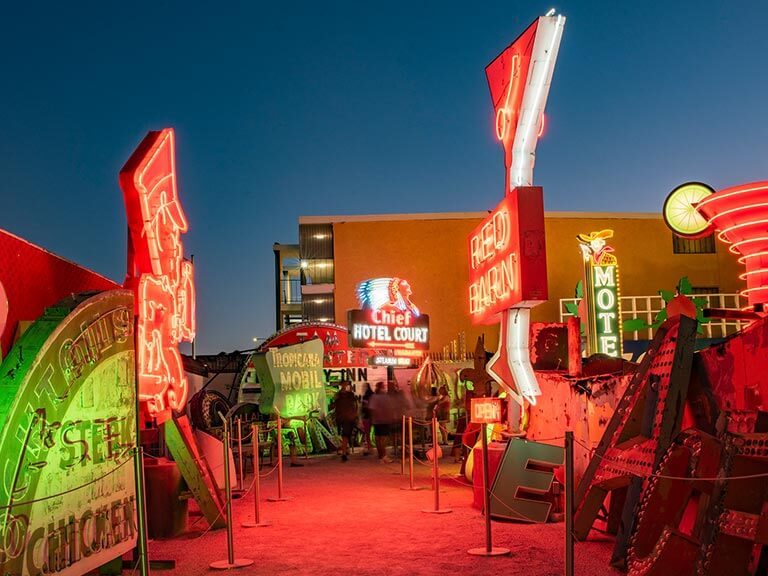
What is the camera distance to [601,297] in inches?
957

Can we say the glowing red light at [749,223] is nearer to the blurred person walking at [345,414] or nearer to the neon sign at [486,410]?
the neon sign at [486,410]

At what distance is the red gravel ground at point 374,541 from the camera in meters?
8.30

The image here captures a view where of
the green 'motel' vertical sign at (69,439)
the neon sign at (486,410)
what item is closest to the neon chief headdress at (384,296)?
the neon sign at (486,410)

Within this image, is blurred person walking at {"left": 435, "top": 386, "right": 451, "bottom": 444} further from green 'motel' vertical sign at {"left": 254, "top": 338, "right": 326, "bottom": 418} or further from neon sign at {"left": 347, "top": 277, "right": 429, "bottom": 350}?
green 'motel' vertical sign at {"left": 254, "top": 338, "right": 326, "bottom": 418}

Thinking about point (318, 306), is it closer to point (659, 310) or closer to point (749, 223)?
point (659, 310)

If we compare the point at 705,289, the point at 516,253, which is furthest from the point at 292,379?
the point at 705,289

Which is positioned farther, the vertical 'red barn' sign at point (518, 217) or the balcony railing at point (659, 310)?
the balcony railing at point (659, 310)

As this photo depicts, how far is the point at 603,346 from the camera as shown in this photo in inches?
946

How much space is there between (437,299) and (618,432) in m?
28.7

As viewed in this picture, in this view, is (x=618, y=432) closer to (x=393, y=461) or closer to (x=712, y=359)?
(x=712, y=359)

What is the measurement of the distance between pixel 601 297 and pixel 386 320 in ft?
20.6

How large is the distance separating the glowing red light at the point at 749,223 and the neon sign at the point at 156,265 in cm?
737

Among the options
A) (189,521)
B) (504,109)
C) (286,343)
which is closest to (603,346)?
(286,343)

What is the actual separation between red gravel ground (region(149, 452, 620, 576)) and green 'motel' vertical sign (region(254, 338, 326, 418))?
29.0ft
